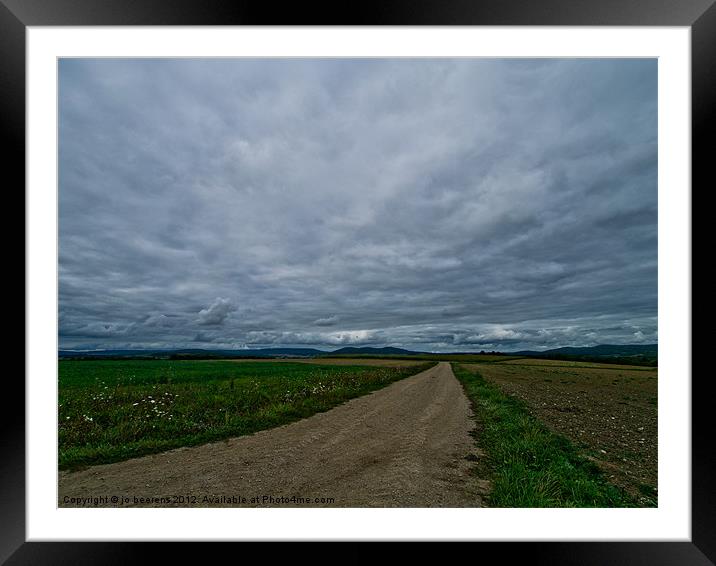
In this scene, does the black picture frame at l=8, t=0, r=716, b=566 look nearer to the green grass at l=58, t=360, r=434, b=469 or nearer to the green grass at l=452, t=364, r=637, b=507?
the green grass at l=452, t=364, r=637, b=507

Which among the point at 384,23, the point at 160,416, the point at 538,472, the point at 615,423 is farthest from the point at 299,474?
the point at 615,423

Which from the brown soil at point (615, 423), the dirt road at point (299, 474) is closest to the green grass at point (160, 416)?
the dirt road at point (299, 474)

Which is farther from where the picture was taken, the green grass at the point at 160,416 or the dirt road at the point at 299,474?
the green grass at the point at 160,416

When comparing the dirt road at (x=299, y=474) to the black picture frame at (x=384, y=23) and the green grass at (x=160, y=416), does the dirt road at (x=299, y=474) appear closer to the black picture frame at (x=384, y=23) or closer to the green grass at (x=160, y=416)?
the green grass at (x=160, y=416)

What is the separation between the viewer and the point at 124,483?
258 centimetres

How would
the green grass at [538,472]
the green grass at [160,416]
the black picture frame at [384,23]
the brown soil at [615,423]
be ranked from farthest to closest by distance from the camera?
1. the green grass at [160,416]
2. the brown soil at [615,423]
3. the green grass at [538,472]
4. the black picture frame at [384,23]

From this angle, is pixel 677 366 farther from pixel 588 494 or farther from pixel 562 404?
pixel 562 404

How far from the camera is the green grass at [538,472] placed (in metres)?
2.44

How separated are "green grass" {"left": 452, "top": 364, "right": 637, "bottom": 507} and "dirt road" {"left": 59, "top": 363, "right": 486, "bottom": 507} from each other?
9.3 inches

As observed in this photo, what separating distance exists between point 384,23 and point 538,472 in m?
4.12

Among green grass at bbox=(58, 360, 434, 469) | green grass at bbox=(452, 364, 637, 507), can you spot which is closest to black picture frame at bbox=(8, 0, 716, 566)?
green grass at bbox=(452, 364, 637, 507)

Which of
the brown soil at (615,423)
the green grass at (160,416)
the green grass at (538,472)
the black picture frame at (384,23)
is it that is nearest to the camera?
the black picture frame at (384,23)

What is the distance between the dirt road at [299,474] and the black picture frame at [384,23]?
37 centimetres

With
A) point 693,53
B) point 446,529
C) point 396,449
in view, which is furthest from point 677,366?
point 396,449
